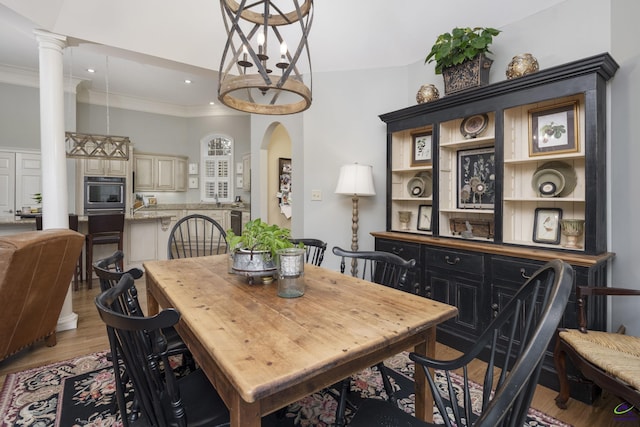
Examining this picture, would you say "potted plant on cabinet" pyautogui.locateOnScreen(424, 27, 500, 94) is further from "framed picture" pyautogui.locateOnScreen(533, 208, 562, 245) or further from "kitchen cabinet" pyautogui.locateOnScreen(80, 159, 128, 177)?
"kitchen cabinet" pyautogui.locateOnScreen(80, 159, 128, 177)

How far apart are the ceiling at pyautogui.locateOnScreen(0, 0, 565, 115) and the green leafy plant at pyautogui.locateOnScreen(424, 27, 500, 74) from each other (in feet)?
1.44

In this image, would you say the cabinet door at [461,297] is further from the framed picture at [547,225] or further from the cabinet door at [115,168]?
the cabinet door at [115,168]

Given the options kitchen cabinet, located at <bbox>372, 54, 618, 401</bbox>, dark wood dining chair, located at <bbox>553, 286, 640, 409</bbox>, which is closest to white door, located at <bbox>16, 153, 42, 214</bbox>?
kitchen cabinet, located at <bbox>372, 54, 618, 401</bbox>

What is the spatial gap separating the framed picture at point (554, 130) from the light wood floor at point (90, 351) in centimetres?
161

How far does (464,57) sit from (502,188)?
1.06 metres

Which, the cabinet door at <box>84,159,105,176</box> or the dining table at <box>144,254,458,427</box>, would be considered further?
the cabinet door at <box>84,159,105,176</box>

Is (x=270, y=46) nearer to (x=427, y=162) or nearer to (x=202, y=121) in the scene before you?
(x=427, y=162)

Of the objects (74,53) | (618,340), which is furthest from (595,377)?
(74,53)

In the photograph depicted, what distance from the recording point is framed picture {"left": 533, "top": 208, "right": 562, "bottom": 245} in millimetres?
2400

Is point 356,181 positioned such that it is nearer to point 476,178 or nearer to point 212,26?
point 476,178

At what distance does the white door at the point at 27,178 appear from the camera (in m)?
5.49

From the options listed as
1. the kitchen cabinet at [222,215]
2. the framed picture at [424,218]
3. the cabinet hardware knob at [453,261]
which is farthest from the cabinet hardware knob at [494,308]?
the kitchen cabinet at [222,215]

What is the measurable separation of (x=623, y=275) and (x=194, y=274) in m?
2.74

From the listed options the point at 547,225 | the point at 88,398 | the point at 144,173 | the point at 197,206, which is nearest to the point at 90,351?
the point at 88,398
